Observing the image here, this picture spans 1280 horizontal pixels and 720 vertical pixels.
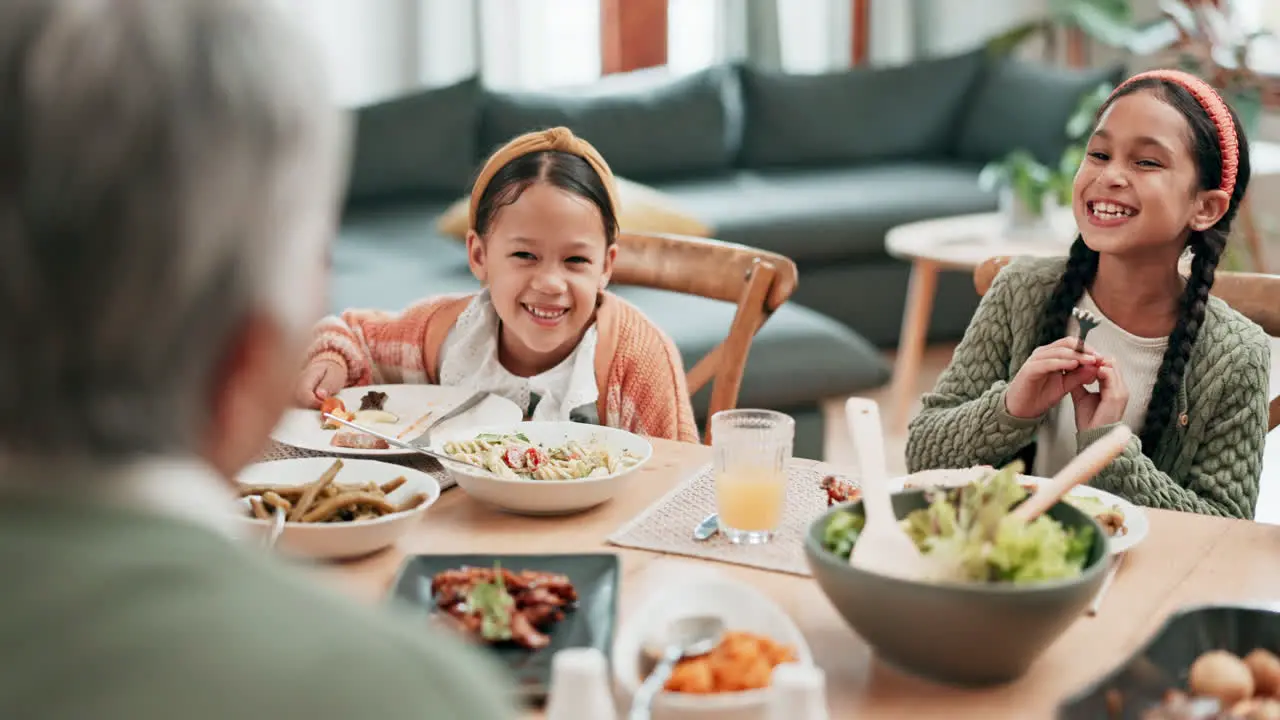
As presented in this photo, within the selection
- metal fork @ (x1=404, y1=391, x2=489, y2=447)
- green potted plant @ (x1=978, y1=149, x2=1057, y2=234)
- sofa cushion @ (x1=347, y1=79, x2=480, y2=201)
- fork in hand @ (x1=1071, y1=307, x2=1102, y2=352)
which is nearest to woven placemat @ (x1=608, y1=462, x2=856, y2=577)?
metal fork @ (x1=404, y1=391, x2=489, y2=447)

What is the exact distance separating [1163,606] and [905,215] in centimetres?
372

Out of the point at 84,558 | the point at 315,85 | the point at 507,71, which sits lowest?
the point at 507,71

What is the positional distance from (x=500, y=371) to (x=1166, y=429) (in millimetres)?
891

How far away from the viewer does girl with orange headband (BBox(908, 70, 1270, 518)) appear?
1.78 m

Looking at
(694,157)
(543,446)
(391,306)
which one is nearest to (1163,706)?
(543,446)

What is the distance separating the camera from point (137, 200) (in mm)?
574

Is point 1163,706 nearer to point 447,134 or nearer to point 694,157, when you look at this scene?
point 447,134

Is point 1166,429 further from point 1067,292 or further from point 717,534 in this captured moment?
point 717,534

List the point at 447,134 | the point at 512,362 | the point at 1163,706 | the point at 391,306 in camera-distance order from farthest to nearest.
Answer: the point at 447,134
the point at 391,306
the point at 512,362
the point at 1163,706

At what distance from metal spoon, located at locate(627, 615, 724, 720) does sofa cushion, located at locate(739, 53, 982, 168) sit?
4435mm

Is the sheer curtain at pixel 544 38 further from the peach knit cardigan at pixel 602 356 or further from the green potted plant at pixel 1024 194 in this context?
the peach knit cardigan at pixel 602 356

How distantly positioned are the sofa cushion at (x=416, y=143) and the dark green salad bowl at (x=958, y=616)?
12.3 feet

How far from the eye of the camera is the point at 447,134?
15.4ft

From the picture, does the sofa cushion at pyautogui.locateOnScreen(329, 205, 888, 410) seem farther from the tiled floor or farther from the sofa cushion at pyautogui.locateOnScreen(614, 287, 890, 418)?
the tiled floor
